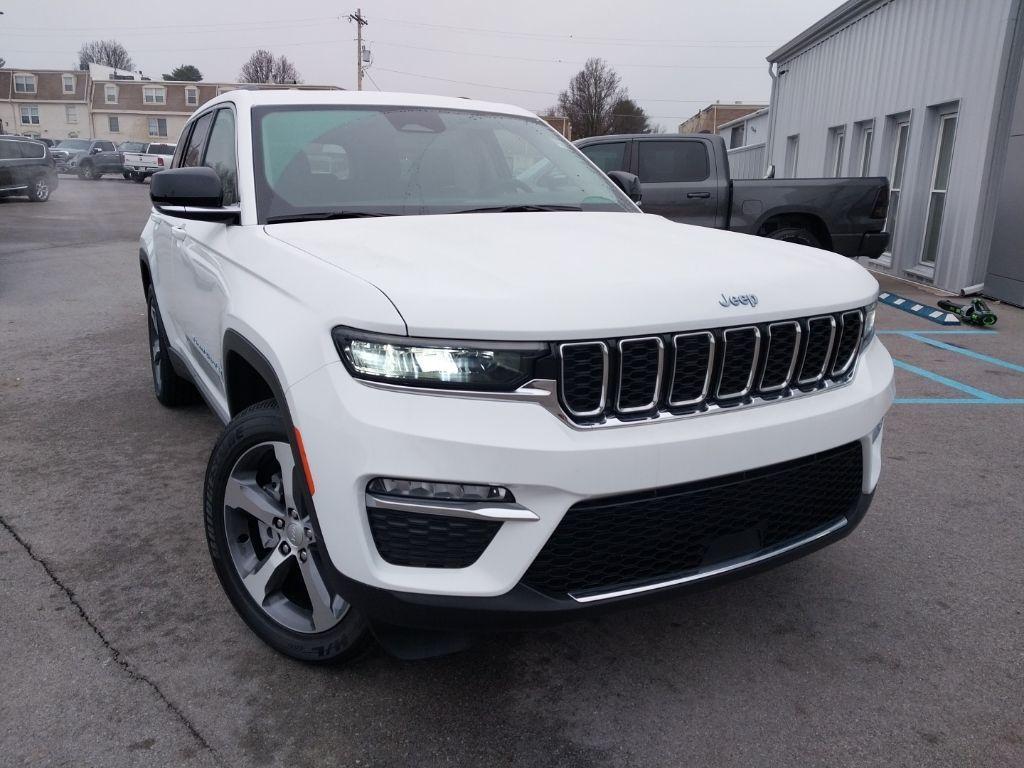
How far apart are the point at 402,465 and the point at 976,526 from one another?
2.90m

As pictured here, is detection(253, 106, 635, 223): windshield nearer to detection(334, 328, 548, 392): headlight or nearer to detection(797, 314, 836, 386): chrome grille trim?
detection(334, 328, 548, 392): headlight

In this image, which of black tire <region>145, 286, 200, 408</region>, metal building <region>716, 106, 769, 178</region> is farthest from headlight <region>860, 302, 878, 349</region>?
metal building <region>716, 106, 769, 178</region>

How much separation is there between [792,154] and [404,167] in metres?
17.3

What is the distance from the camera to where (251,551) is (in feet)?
8.97

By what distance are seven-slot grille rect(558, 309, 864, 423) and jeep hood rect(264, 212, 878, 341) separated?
0.04m

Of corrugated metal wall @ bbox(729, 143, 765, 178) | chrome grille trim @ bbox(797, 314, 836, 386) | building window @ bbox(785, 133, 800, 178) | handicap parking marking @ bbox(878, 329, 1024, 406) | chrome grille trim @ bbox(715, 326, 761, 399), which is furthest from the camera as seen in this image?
corrugated metal wall @ bbox(729, 143, 765, 178)

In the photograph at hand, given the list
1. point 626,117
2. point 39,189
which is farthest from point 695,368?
point 626,117

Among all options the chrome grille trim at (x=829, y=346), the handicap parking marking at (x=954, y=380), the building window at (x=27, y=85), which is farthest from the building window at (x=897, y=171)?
the building window at (x=27, y=85)

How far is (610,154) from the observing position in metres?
10.2

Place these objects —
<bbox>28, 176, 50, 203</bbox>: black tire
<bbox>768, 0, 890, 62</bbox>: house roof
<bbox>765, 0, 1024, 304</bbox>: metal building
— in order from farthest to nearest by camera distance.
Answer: <bbox>28, 176, 50, 203</bbox>: black tire < <bbox>768, 0, 890, 62</bbox>: house roof < <bbox>765, 0, 1024, 304</bbox>: metal building

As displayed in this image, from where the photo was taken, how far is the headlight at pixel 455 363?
1999 millimetres

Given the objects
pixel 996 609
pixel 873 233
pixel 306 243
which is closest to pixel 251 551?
pixel 306 243

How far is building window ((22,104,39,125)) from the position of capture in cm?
7875

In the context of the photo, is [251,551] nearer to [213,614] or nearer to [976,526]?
[213,614]
